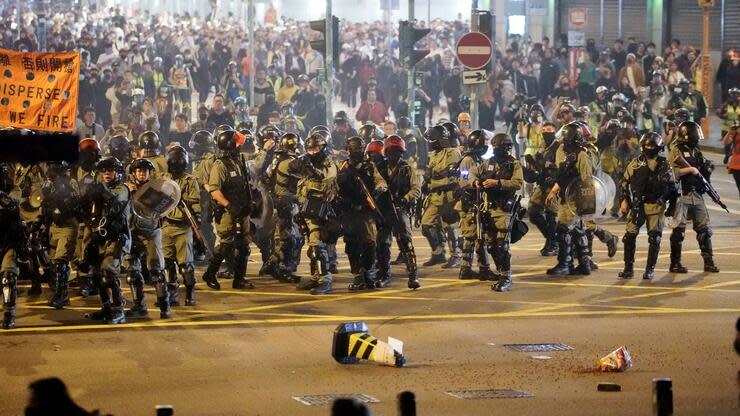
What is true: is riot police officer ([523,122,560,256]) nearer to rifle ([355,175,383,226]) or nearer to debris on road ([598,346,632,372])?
rifle ([355,175,383,226])

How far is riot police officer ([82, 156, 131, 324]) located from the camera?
47.4 feet

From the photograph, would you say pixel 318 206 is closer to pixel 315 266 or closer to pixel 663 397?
pixel 315 266

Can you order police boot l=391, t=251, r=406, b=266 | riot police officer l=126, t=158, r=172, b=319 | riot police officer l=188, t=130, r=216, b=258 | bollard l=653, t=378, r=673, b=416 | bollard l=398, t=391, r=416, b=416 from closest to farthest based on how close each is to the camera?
bollard l=398, t=391, r=416, b=416 < bollard l=653, t=378, r=673, b=416 < riot police officer l=126, t=158, r=172, b=319 < riot police officer l=188, t=130, r=216, b=258 < police boot l=391, t=251, r=406, b=266

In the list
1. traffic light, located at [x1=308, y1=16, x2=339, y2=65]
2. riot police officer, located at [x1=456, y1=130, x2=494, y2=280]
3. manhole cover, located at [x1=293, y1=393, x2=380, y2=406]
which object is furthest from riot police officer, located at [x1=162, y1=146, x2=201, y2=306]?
traffic light, located at [x1=308, y1=16, x2=339, y2=65]

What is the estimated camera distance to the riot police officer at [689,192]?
17.5 metres

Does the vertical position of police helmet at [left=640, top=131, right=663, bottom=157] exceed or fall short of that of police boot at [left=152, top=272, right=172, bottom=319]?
it exceeds it

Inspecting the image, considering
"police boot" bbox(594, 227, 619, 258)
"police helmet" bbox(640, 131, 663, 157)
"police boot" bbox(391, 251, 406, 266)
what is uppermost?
"police helmet" bbox(640, 131, 663, 157)

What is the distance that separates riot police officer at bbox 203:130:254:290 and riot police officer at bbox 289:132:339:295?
63cm

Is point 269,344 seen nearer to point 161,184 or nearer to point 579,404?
point 161,184

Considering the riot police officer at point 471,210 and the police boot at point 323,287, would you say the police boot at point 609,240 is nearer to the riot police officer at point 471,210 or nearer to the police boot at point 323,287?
the riot police officer at point 471,210

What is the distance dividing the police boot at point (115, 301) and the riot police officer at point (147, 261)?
0.26 m

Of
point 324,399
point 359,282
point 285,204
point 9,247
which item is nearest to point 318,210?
point 359,282

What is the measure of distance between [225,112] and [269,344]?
1336cm

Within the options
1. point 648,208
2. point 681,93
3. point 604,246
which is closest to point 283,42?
point 681,93
